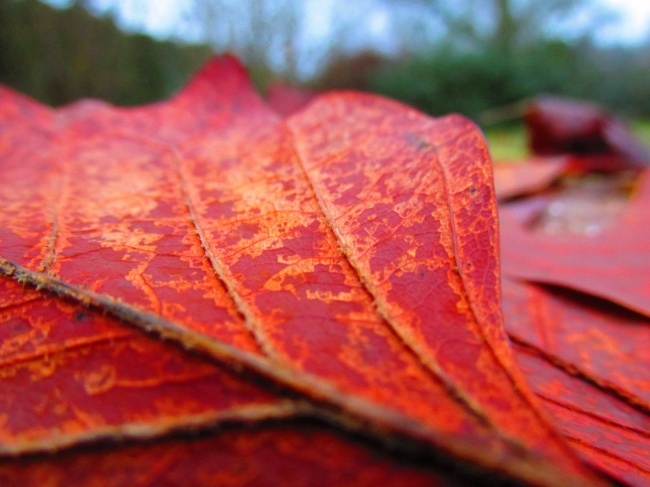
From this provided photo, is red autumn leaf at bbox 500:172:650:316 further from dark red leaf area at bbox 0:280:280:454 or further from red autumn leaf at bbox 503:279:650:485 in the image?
dark red leaf area at bbox 0:280:280:454

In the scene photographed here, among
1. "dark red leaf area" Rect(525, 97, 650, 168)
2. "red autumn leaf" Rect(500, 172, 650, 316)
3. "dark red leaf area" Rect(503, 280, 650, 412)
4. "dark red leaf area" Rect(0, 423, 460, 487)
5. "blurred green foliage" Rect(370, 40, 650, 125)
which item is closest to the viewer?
"dark red leaf area" Rect(0, 423, 460, 487)

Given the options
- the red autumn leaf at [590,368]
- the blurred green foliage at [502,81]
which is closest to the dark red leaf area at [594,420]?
the red autumn leaf at [590,368]

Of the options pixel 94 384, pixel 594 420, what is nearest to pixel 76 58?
pixel 94 384

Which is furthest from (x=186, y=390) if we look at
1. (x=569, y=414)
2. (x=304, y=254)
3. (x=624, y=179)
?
(x=624, y=179)

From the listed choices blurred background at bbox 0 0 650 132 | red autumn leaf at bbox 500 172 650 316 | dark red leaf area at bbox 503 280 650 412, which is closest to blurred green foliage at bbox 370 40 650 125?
blurred background at bbox 0 0 650 132

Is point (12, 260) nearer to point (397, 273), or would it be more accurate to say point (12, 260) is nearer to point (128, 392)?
point (128, 392)

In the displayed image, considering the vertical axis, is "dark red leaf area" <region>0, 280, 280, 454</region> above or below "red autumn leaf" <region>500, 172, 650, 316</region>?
below
